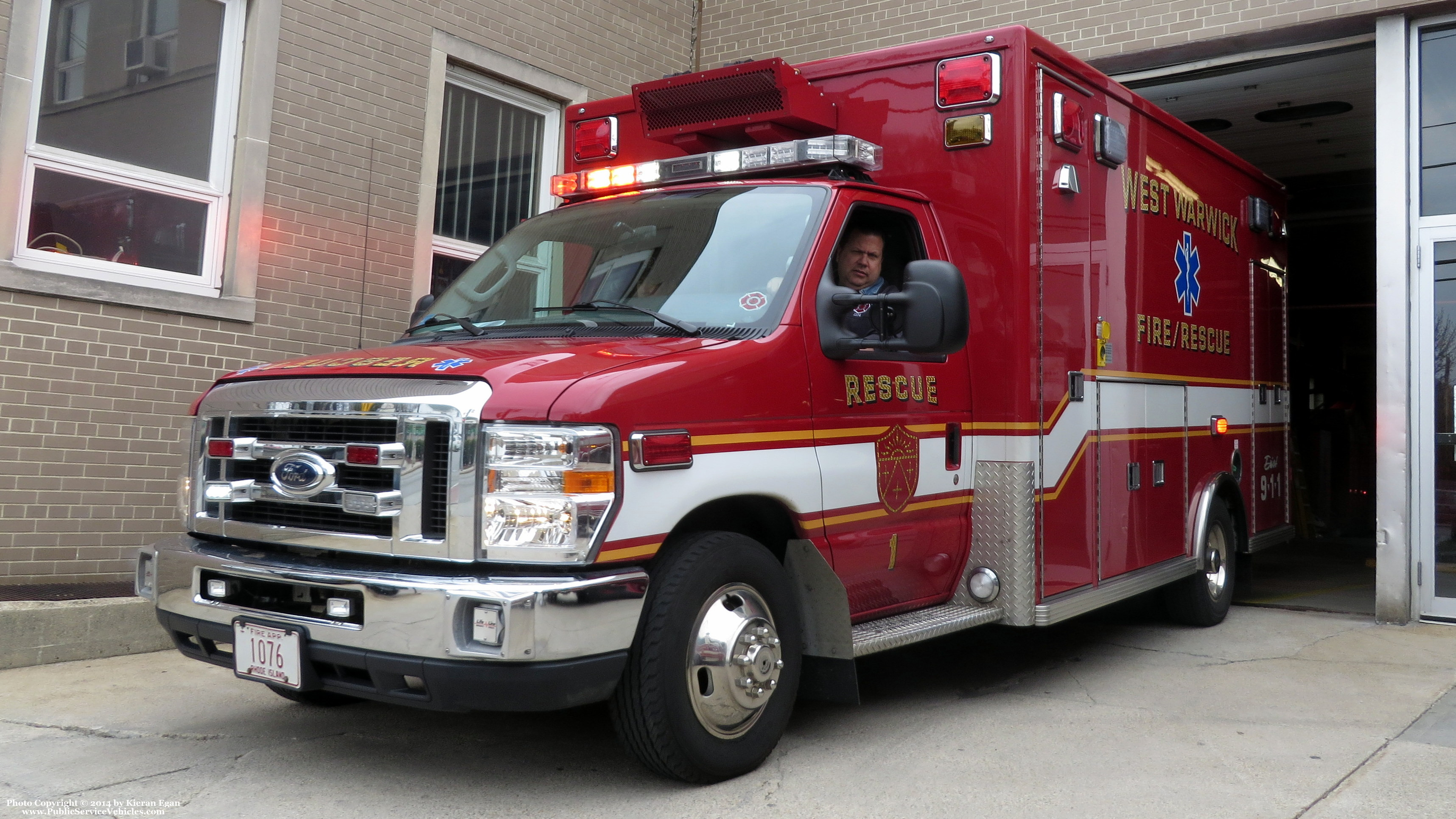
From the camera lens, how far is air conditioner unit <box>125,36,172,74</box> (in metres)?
7.40

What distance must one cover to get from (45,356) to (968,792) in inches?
219

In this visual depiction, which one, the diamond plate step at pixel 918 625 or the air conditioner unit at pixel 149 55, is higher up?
the air conditioner unit at pixel 149 55

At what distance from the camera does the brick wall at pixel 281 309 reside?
6730 mm

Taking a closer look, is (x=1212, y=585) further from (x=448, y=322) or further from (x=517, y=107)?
(x=517, y=107)

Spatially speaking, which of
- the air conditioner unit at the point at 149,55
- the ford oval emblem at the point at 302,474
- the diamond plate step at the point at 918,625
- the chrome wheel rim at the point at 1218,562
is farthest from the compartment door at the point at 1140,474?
the air conditioner unit at the point at 149,55

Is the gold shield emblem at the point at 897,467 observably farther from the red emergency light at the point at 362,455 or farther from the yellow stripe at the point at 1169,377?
the red emergency light at the point at 362,455

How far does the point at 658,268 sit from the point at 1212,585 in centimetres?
459

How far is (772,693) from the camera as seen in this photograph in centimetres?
413

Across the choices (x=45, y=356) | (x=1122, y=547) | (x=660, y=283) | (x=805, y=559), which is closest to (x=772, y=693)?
(x=805, y=559)

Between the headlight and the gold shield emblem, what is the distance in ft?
4.95

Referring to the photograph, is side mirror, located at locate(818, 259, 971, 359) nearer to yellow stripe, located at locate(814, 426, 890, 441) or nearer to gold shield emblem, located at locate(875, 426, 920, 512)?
yellow stripe, located at locate(814, 426, 890, 441)

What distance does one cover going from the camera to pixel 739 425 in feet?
13.2

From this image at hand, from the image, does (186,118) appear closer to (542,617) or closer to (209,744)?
(209,744)

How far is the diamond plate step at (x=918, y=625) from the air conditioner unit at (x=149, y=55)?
19.0 ft
